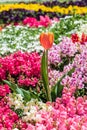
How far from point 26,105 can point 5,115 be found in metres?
0.42

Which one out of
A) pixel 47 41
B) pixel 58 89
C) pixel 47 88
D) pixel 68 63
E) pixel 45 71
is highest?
pixel 47 41

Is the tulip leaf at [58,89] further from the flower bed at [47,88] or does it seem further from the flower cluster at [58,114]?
the flower cluster at [58,114]

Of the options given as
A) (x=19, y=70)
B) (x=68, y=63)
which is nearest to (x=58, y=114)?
(x=19, y=70)


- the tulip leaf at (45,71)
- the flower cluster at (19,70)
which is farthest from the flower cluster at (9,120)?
the flower cluster at (19,70)

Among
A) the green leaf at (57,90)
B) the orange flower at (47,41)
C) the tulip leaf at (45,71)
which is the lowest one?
the green leaf at (57,90)

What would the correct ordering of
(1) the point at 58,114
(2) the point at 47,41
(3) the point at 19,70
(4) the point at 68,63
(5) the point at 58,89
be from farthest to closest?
1. (4) the point at 68,63
2. (3) the point at 19,70
3. (5) the point at 58,89
4. (2) the point at 47,41
5. (1) the point at 58,114

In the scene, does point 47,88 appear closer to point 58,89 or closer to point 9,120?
point 58,89

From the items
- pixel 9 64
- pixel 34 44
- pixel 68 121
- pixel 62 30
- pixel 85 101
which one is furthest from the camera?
pixel 62 30

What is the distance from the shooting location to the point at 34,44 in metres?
9.10

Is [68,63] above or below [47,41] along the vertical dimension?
below

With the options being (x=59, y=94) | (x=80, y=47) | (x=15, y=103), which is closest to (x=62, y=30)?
(x=80, y=47)

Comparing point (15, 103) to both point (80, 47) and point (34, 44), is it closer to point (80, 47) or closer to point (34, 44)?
point (80, 47)

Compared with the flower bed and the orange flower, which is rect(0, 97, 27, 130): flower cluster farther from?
the orange flower

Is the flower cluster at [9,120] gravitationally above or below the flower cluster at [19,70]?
above
